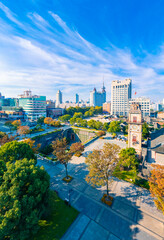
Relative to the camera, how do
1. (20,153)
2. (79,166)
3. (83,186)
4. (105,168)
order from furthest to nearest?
(79,166) < (20,153) < (83,186) < (105,168)

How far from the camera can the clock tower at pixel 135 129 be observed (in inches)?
1146

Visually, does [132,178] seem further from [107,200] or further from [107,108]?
[107,108]

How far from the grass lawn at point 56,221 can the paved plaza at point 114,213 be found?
Result: 0.72 m

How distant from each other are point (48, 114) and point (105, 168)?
121117mm

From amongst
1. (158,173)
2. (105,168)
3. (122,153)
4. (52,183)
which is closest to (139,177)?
(122,153)

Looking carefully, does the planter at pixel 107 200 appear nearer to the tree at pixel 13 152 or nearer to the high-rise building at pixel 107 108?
the tree at pixel 13 152

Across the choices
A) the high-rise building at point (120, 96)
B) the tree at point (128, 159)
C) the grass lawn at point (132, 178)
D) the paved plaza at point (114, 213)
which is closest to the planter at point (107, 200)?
the paved plaza at point (114, 213)

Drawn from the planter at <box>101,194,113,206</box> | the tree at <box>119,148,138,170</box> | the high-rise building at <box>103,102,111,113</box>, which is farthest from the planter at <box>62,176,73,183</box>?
the high-rise building at <box>103,102,111,113</box>

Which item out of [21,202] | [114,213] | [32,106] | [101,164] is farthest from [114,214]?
[32,106]

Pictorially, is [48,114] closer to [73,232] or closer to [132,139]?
[132,139]

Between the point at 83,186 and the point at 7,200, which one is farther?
the point at 83,186

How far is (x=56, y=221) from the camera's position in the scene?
15.3m

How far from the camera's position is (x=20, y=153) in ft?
75.6

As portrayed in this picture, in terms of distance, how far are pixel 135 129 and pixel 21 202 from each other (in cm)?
2781
